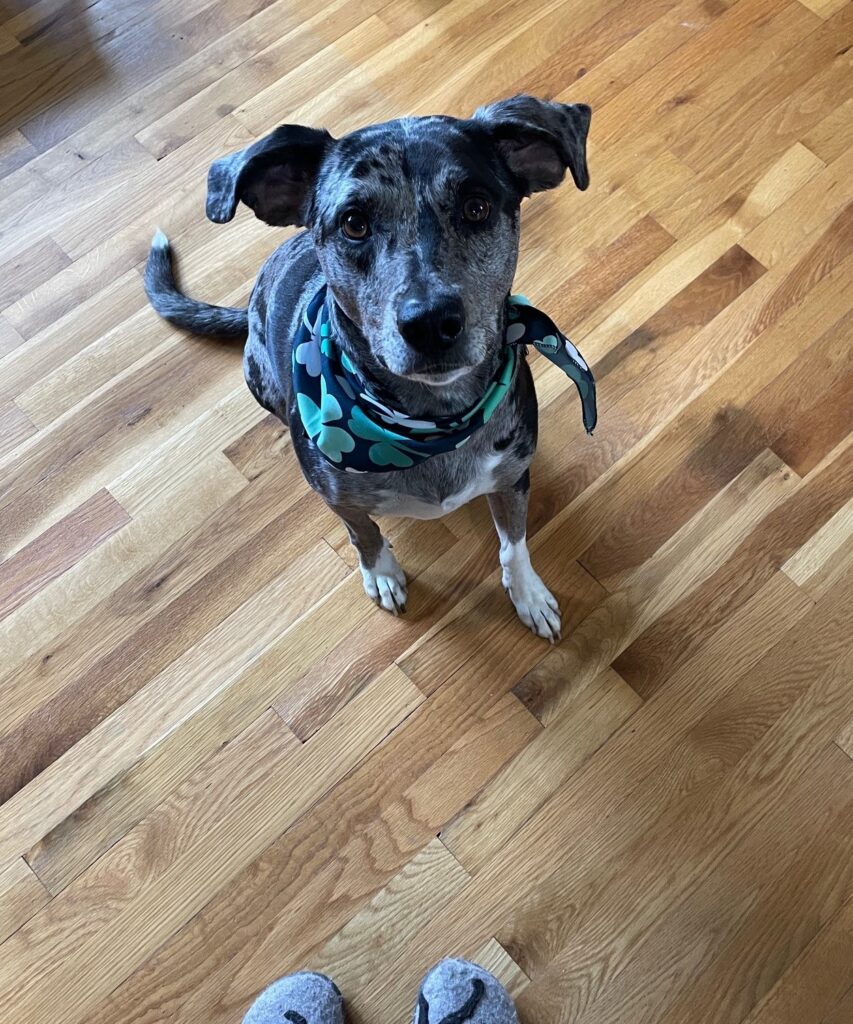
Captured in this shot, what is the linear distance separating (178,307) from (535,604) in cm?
135

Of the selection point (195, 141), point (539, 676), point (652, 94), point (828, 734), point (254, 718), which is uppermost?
point (195, 141)

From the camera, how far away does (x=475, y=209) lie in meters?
1.51

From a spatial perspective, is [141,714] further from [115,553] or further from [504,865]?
[504,865]

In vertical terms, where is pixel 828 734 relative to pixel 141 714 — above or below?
below

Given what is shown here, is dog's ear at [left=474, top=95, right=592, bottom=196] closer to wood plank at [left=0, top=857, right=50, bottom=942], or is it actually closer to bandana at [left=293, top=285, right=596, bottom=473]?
bandana at [left=293, top=285, right=596, bottom=473]

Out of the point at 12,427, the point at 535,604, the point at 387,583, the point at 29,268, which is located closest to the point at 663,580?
the point at 535,604

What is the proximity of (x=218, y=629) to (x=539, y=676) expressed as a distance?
0.85m

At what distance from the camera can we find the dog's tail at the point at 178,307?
2.52 meters

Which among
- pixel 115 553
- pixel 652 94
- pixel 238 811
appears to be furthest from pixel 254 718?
pixel 652 94

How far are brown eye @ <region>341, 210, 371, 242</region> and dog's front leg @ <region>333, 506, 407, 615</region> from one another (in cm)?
69

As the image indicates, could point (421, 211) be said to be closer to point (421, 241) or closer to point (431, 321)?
point (421, 241)

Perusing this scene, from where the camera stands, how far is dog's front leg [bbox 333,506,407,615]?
206cm

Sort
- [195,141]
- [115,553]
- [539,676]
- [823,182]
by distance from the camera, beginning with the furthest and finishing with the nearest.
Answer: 1. [195,141]
2. [823,182]
3. [115,553]
4. [539,676]

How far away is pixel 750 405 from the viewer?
2.45 meters
